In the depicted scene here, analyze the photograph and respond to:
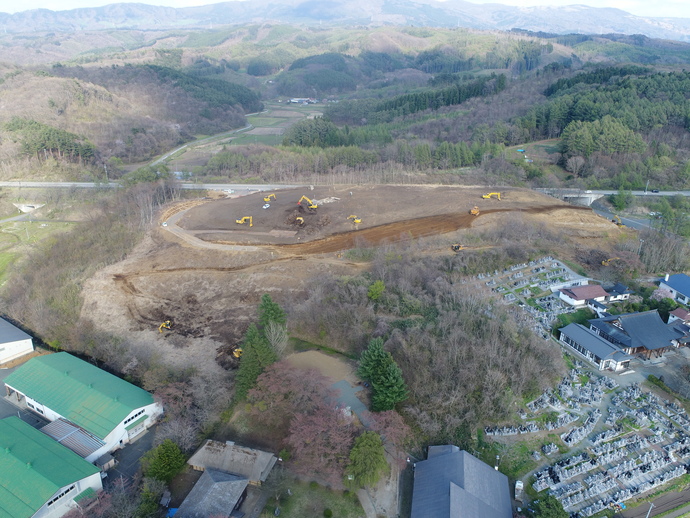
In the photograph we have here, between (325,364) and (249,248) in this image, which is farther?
(249,248)

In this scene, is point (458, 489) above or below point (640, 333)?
below

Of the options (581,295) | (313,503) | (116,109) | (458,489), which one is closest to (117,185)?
(116,109)

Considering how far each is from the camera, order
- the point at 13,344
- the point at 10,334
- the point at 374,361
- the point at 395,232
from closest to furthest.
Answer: the point at 374,361 → the point at 13,344 → the point at 10,334 → the point at 395,232

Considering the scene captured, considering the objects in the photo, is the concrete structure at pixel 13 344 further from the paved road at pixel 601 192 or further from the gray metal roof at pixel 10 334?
the paved road at pixel 601 192

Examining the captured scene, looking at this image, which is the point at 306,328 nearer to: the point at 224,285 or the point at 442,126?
the point at 224,285

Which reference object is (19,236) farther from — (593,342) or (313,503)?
(593,342)

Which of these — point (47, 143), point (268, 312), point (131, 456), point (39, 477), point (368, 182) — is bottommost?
point (131, 456)

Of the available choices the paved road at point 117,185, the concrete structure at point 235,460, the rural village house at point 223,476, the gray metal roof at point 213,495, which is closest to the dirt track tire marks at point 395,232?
the paved road at point 117,185
